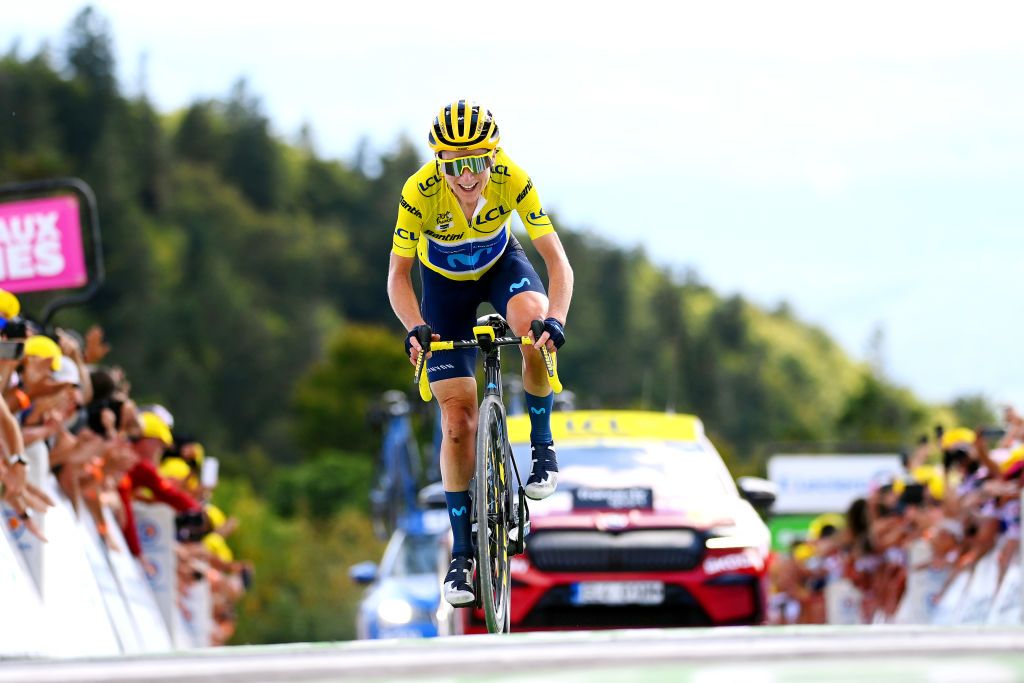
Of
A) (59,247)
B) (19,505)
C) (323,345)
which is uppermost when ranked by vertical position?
(59,247)

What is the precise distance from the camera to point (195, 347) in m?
132

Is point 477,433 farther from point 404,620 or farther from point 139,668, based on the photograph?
point 404,620

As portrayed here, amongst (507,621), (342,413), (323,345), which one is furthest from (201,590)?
(323,345)

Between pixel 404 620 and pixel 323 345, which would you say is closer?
pixel 404 620

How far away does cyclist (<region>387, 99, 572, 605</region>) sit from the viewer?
8.86m

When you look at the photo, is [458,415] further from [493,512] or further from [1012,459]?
[1012,459]

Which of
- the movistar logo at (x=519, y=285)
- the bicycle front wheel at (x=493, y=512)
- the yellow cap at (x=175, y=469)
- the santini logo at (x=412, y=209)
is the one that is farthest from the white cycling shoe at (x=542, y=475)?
the yellow cap at (x=175, y=469)

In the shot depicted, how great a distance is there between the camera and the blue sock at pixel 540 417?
941cm

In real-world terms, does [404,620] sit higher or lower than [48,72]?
lower

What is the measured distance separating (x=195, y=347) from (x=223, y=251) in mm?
26398

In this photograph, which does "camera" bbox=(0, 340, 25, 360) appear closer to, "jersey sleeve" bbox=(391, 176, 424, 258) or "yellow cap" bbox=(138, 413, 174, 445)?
"jersey sleeve" bbox=(391, 176, 424, 258)

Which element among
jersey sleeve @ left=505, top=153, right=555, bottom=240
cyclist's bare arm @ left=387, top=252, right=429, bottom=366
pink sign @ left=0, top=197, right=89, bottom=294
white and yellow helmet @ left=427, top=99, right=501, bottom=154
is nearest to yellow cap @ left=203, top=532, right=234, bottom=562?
pink sign @ left=0, top=197, right=89, bottom=294

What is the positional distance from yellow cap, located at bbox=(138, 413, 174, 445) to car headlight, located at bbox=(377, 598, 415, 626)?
10.8 ft

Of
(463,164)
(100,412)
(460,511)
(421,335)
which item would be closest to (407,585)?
(100,412)
